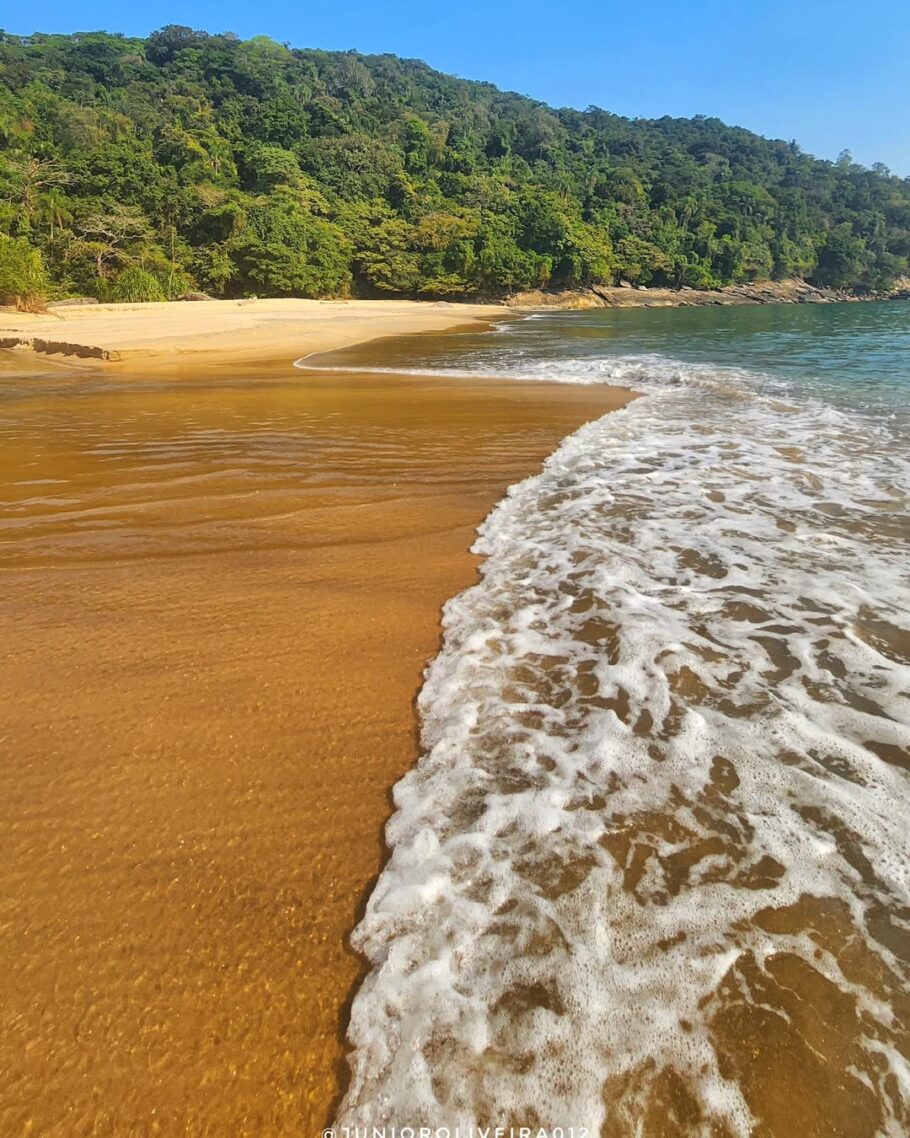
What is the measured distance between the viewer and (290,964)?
1330 mm

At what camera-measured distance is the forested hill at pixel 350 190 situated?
1700 inches

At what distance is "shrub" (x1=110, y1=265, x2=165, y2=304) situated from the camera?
33.9 meters

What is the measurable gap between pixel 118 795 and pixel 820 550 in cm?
372

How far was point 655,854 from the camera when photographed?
1.59 meters

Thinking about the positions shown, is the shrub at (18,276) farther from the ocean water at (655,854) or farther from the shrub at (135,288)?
the ocean water at (655,854)

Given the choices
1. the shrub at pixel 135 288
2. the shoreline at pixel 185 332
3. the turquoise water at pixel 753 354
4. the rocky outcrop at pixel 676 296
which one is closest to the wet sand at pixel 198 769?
the turquoise water at pixel 753 354

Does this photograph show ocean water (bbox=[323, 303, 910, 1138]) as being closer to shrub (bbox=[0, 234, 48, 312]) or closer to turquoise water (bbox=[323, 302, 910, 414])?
turquoise water (bbox=[323, 302, 910, 414])

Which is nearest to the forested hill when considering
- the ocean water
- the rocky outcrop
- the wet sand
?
the rocky outcrop

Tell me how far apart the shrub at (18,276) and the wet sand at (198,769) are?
22342 mm

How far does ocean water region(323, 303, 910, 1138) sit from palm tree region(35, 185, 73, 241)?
1937 inches

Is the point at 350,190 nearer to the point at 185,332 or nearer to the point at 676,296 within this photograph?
the point at 676,296

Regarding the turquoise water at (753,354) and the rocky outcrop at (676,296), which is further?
the rocky outcrop at (676,296)

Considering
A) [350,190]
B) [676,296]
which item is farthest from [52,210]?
[676,296]

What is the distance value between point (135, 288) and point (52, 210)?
449 inches
